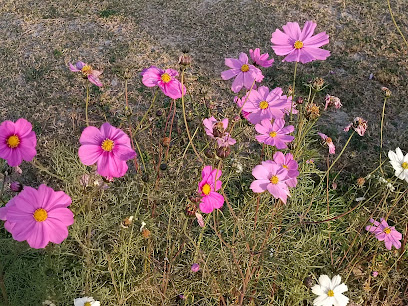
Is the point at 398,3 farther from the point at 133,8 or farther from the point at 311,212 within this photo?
the point at 311,212

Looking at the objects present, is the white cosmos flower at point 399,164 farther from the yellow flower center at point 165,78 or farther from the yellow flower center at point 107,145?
the yellow flower center at point 107,145

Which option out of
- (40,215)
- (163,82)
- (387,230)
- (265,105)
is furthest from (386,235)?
(40,215)

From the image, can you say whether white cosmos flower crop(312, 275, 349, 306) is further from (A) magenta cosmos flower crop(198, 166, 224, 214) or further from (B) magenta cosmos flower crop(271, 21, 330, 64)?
(B) magenta cosmos flower crop(271, 21, 330, 64)

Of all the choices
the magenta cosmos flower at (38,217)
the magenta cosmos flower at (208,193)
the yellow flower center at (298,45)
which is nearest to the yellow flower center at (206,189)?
the magenta cosmos flower at (208,193)

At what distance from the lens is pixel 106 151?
2.93 ft

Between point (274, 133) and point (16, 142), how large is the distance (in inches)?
26.0

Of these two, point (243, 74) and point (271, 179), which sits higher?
point (243, 74)

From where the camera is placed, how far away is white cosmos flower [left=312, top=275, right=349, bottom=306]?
1252 mm

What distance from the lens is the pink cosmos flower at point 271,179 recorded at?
99 centimetres

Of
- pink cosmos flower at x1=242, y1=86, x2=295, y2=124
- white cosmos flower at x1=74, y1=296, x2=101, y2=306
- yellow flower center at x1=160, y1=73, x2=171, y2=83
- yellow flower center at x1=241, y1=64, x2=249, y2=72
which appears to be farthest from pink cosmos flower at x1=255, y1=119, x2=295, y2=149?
white cosmos flower at x1=74, y1=296, x2=101, y2=306

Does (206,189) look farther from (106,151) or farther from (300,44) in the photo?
(300,44)

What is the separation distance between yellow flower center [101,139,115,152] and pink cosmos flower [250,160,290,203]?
344 mm

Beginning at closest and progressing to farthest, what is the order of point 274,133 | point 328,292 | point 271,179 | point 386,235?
point 271,179 < point 274,133 < point 328,292 < point 386,235

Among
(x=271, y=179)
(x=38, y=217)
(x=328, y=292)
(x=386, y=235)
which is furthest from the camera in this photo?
(x=386, y=235)
